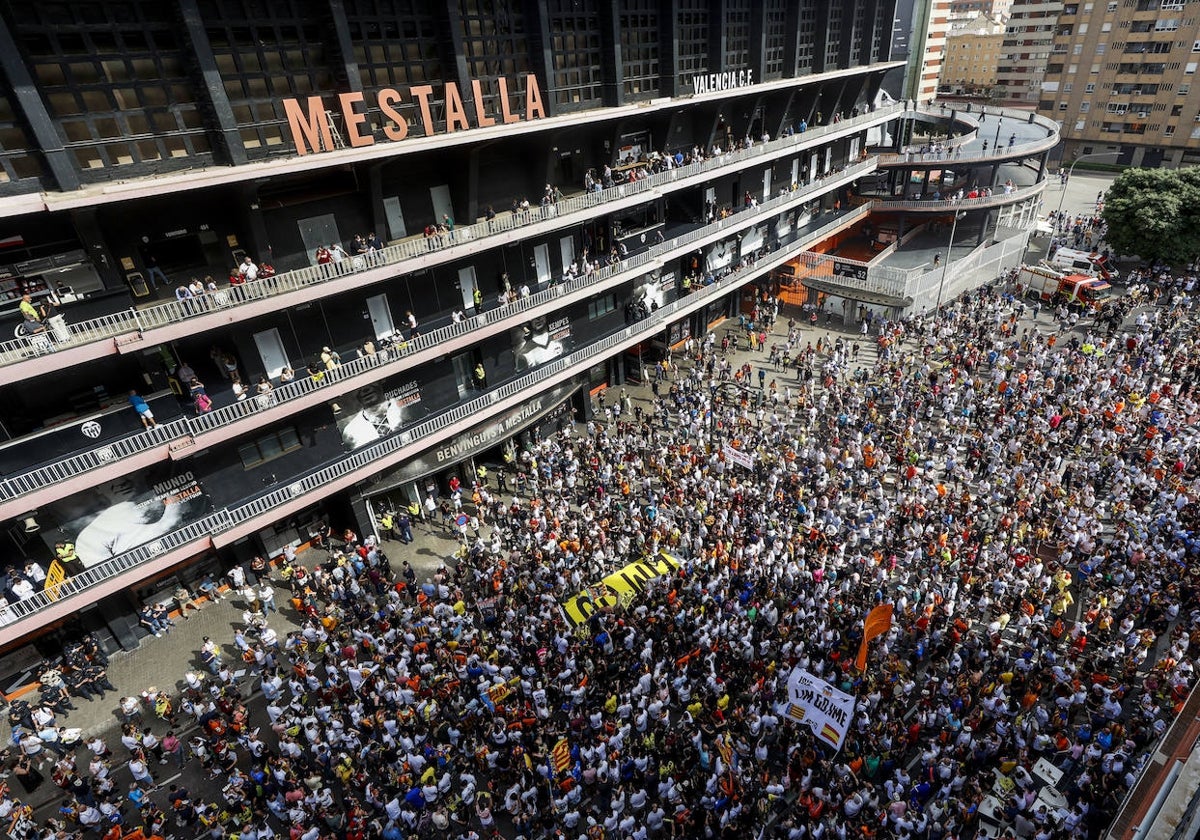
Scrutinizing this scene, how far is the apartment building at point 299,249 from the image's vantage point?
19594 millimetres

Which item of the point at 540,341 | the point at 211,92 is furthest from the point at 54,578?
the point at 540,341

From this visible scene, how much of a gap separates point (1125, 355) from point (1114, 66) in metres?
67.6

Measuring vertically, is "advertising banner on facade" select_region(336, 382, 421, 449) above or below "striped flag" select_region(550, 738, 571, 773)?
above

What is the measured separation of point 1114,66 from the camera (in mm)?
81562

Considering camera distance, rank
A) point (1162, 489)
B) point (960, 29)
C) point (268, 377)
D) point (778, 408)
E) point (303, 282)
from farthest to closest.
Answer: point (960, 29)
point (778, 408)
point (1162, 489)
point (268, 377)
point (303, 282)

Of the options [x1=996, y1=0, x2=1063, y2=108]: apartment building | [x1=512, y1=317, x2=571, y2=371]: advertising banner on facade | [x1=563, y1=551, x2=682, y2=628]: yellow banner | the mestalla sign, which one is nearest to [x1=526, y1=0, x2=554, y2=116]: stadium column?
the mestalla sign

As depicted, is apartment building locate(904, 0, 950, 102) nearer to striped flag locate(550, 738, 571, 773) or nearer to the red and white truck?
the red and white truck

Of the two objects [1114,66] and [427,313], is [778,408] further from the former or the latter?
[1114,66]

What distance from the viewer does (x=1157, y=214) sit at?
49094 millimetres

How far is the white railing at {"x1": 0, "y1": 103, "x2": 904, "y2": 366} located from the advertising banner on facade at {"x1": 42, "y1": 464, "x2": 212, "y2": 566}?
17.9 ft

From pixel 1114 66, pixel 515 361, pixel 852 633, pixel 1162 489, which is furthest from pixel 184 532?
pixel 1114 66

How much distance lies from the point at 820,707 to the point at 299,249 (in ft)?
75.8

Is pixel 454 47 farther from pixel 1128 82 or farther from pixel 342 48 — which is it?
pixel 1128 82

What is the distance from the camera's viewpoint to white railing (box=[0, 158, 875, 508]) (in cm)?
2016
